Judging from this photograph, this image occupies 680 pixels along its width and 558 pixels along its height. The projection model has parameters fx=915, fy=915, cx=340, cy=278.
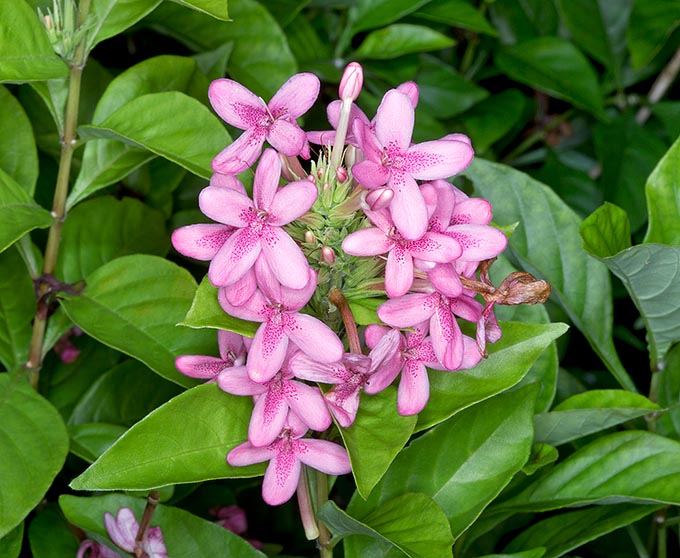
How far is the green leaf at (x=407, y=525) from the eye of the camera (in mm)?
759

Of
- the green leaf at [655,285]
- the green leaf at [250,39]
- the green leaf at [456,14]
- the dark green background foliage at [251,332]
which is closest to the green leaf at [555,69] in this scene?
the dark green background foliage at [251,332]

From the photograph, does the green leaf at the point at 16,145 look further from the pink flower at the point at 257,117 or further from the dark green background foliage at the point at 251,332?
the pink flower at the point at 257,117

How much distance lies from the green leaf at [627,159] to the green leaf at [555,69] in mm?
52

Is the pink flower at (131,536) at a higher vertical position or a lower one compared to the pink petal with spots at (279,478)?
lower

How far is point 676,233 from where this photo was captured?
97cm

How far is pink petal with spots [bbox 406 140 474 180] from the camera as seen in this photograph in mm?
697

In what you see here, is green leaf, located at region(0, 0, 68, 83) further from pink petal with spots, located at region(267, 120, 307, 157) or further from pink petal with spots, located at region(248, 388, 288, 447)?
pink petal with spots, located at region(248, 388, 288, 447)

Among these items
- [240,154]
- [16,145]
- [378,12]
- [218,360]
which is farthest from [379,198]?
[378,12]

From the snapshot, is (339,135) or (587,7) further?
(587,7)

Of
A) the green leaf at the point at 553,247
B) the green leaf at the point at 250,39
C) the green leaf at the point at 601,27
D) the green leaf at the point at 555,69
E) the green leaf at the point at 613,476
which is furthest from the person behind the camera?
the green leaf at the point at 601,27

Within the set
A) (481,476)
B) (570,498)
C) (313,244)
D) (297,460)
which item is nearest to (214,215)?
(313,244)

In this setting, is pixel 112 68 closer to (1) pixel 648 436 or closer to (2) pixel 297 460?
(2) pixel 297 460

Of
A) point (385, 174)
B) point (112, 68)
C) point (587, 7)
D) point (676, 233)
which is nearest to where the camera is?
point (385, 174)

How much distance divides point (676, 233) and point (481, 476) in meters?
0.34
